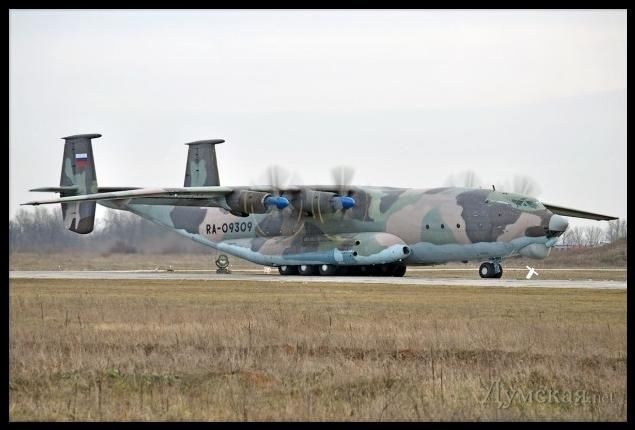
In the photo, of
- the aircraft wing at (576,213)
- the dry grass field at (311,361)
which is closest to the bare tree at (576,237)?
the aircraft wing at (576,213)

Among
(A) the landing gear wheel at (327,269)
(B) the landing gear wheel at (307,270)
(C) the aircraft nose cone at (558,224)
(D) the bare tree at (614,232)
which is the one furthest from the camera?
(D) the bare tree at (614,232)

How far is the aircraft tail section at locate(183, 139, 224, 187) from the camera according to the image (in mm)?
58469

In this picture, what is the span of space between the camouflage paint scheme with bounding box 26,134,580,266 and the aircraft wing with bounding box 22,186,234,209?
0.20ft

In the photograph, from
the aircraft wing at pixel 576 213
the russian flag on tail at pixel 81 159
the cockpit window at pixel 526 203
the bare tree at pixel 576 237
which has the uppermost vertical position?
the russian flag on tail at pixel 81 159

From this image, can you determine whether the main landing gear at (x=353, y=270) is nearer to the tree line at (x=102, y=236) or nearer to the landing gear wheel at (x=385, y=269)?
the landing gear wheel at (x=385, y=269)

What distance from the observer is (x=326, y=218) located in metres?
52.9

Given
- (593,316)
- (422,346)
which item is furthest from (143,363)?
(593,316)

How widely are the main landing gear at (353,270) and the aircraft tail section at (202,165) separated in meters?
7.85

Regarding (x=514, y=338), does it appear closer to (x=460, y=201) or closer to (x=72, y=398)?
(x=72, y=398)

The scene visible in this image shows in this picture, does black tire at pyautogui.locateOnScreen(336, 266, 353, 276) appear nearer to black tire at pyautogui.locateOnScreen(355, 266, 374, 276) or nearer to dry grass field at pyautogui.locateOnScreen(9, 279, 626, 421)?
black tire at pyautogui.locateOnScreen(355, 266, 374, 276)

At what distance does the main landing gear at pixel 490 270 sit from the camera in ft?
160

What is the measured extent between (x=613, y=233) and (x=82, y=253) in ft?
144

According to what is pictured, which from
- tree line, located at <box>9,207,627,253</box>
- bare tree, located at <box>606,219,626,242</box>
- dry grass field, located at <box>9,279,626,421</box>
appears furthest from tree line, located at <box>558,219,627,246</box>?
dry grass field, located at <box>9,279,626,421</box>

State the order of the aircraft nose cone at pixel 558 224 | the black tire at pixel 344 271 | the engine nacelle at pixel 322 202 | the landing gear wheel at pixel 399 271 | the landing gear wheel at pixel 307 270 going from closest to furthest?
the aircraft nose cone at pixel 558 224 → the engine nacelle at pixel 322 202 → the landing gear wheel at pixel 399 271 → the black tire at pixel 344 271 → the landing gear wheel at pixel 307 270
